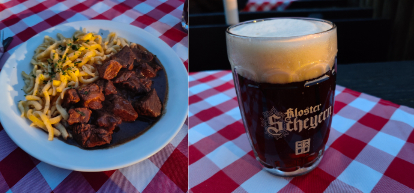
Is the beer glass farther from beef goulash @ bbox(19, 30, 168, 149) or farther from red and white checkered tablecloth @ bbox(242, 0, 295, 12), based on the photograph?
red and white checkered tablecloth @ bbox(242, 0, 295, 12)

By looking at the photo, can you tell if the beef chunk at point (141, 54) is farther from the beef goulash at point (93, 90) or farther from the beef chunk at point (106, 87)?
the beef chunk at point (106, 87)

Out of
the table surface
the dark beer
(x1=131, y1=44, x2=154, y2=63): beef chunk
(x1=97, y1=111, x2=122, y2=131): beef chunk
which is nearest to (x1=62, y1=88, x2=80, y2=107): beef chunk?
(x1=97, y1=111, x2=122, y2=131): beef chunk

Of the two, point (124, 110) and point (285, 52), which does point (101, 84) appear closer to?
point (124, 110)

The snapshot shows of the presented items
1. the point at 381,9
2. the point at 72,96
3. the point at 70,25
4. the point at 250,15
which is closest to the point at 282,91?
the point at 72,96

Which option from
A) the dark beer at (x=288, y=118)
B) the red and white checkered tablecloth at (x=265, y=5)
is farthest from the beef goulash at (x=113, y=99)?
the red and white checkered tablecloth at (x=265, y=5)

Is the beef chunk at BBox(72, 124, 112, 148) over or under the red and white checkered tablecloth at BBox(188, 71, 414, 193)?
over

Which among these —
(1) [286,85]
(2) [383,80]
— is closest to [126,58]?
(1) [286,85]

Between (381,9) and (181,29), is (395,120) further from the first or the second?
(381,9)
